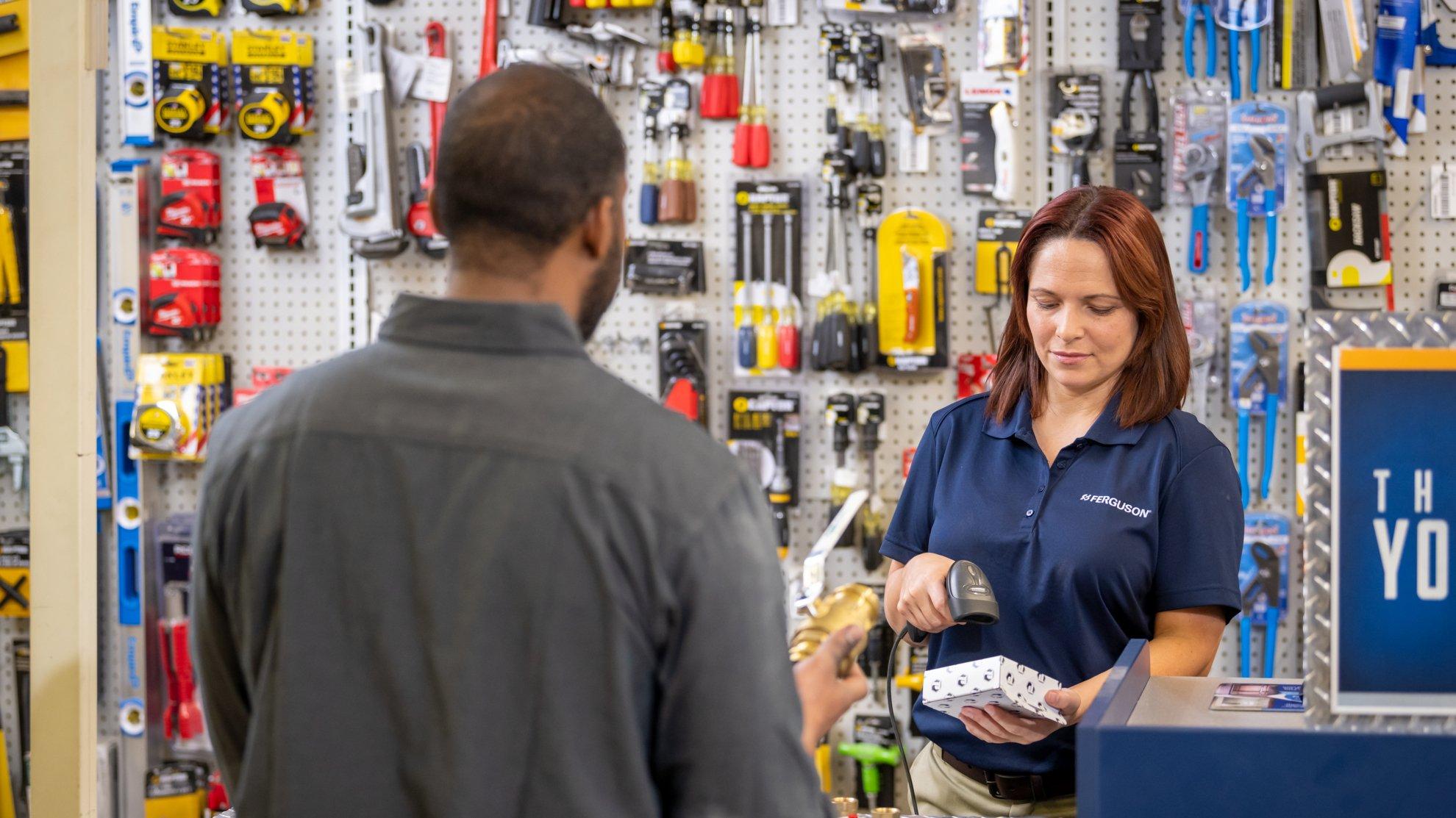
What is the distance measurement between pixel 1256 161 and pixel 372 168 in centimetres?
246

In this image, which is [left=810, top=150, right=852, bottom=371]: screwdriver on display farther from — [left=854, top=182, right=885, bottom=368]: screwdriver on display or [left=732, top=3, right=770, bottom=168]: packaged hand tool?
[left=732, top=3, right=770, bottom=168]: packaged hand tool

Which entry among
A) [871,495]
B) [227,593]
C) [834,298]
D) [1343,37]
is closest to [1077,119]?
[1343,37]

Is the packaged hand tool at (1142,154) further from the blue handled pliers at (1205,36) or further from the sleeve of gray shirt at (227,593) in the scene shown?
the sleeve of gray shirt at (227,593)

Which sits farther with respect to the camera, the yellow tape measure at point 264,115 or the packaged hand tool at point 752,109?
the yellow tape measure at point 264,115

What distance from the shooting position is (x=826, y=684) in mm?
1178

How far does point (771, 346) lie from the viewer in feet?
11.2

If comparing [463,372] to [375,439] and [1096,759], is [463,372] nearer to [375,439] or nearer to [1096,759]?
[375,439]

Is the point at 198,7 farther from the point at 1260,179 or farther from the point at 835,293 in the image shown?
the point at 1260,179

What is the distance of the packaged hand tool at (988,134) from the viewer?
3.36m

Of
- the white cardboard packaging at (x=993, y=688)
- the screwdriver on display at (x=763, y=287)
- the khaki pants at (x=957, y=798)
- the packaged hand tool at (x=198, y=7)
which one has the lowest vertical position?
the khaki pants at (x=957, y=798)

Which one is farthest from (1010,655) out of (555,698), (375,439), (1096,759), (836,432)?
(836,432)

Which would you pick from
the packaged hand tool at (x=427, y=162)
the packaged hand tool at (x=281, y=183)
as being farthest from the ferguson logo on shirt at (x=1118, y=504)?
the packaged hand tool at (x=281, y=183)

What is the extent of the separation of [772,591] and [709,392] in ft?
8.25

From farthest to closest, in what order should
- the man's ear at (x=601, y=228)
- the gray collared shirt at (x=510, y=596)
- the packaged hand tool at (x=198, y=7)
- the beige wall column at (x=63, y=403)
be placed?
the packaged hand tool at (x=198, y=7) < the beige wall column at (x=63, y=403) < the man's ear at (x=601, y=228) < the gray collared shirt at (x=510, y=596)
